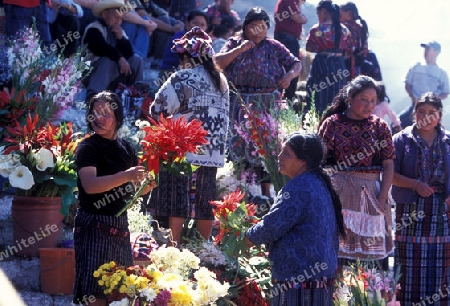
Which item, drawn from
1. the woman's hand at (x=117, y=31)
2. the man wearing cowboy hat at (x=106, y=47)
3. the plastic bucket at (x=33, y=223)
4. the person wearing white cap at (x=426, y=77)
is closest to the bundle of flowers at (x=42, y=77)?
the plastic bucket at (x=33, y=223)

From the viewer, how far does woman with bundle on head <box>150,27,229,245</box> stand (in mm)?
5359

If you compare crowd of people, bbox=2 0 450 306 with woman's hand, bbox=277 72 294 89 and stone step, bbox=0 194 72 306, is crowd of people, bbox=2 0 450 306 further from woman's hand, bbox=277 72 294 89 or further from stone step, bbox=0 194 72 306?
stone step, bbox=0 194 72 306

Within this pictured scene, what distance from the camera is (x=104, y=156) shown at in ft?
12.5

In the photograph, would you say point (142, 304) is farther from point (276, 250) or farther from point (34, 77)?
point (34, 77)

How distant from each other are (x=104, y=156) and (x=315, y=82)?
19.1 ft

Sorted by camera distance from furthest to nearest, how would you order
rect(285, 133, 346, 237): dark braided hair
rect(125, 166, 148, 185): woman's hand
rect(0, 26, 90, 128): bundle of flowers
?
rect(0, 26, 90, 128): bundle of flowers → rect(285, 133, 346, 237): dark braided hair → rect(125, 166, 148, 185): woman's hand

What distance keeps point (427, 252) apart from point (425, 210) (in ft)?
1.07

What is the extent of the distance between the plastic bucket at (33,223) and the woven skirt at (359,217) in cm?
202

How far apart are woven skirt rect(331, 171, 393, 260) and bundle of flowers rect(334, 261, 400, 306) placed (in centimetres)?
71

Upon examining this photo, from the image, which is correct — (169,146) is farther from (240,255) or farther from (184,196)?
(184,196)

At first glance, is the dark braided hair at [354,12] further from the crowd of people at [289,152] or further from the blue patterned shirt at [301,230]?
the blue patterned shirt at [301,230]

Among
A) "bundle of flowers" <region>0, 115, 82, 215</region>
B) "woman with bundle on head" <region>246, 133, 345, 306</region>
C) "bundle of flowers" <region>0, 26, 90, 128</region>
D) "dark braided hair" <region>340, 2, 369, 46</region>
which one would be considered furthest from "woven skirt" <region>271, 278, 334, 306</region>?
"dark braided hair" <region>340, 2, 369, 46</region>

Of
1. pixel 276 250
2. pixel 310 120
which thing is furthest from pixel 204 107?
pixel 276 250

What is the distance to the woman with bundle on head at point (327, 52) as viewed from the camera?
8.91 metres
